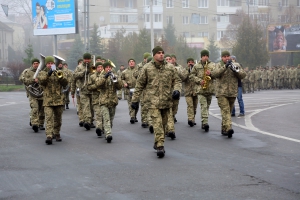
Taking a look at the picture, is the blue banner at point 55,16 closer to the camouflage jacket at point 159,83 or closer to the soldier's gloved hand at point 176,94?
the camouflage jacket at point 159,83

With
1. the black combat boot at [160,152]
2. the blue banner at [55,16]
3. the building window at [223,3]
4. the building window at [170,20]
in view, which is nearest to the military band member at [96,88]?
the black combat boot at [160,152]

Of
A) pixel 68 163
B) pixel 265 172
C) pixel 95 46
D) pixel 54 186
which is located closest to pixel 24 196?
pixel 54 186

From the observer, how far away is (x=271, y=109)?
70.5 ft

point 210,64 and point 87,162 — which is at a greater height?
point 210,64

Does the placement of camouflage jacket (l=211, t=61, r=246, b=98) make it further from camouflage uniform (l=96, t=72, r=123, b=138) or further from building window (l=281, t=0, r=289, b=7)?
building window (l=281, t=0, r=289, b=7)

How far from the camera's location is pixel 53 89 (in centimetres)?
1281

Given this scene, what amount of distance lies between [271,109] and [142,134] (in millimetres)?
8696

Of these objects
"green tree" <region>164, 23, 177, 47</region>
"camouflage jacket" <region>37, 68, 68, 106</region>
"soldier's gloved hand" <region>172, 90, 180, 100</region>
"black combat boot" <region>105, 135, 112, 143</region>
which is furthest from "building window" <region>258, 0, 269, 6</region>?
"soldier's gloved hand" <region>172, 90, 180, 100</region>

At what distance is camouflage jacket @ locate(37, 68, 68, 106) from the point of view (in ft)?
41.7

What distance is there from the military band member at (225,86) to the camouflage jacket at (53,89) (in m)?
3.39

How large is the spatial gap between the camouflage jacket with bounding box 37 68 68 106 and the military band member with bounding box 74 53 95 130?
2317mm

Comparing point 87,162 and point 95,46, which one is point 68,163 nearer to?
point 87,162

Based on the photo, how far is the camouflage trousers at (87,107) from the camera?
50.2ft

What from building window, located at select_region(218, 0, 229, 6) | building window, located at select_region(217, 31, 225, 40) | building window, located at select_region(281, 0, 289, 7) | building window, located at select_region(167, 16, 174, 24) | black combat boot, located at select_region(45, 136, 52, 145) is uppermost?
building window, located at select_region(218, 0, 229, 6)
